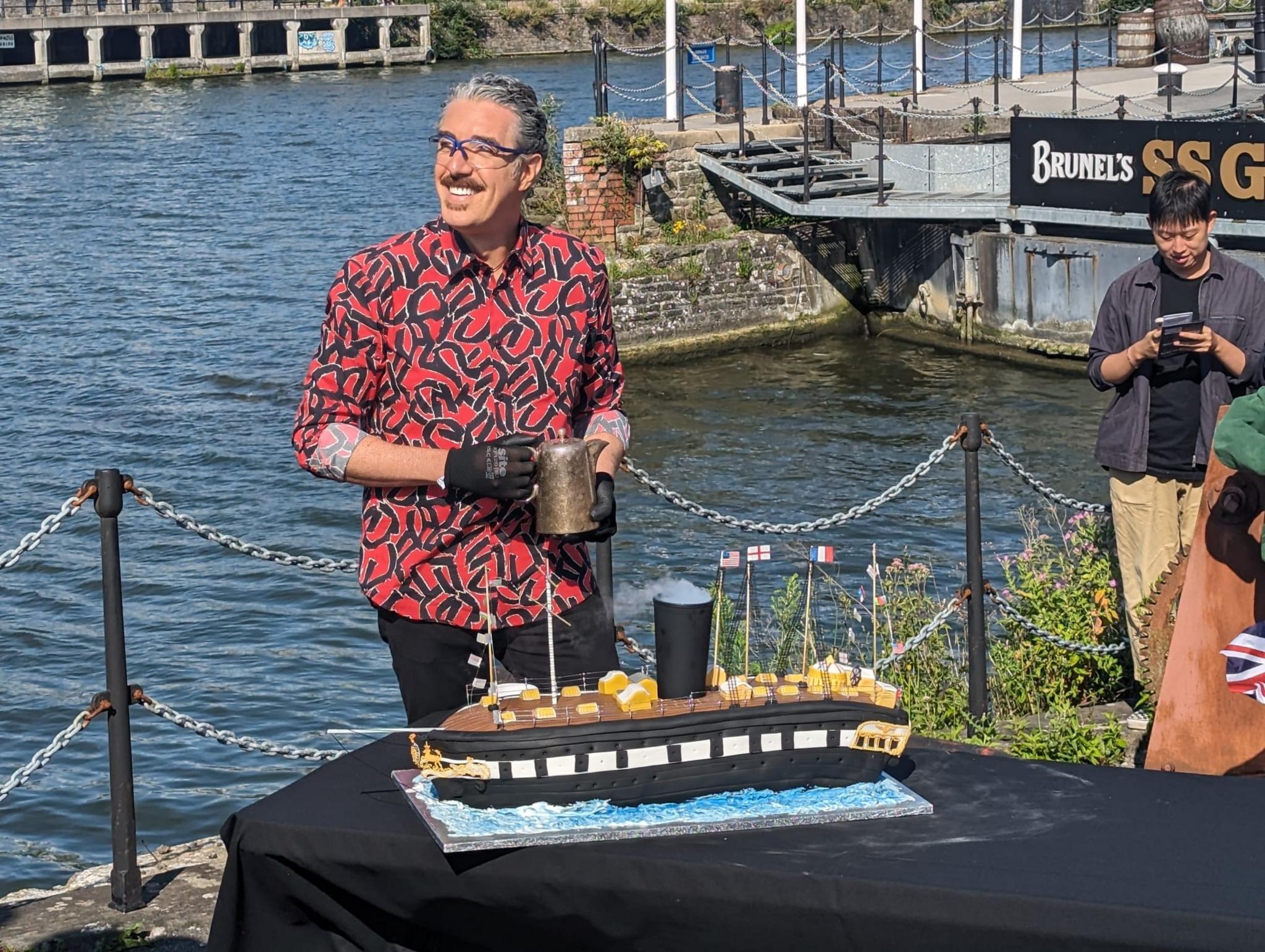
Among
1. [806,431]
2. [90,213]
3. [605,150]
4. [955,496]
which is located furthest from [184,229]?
[955,496]

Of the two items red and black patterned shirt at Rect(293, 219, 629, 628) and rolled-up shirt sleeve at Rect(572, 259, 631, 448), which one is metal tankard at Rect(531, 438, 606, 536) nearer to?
red and black patterned shirt at Rect(293, 219, 629, 628)

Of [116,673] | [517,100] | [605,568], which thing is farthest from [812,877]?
[605,568]

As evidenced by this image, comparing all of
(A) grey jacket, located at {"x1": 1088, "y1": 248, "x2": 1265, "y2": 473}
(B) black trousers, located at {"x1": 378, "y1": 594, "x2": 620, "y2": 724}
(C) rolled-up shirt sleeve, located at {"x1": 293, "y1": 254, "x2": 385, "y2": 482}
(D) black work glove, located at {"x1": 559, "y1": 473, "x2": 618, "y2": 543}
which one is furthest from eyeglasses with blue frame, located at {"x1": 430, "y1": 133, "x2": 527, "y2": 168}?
(A) grey jacket, located at {"x1": 1088, "y1": 248, "x2": 1265, "y2": 473}

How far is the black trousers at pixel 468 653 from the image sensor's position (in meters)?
3.69

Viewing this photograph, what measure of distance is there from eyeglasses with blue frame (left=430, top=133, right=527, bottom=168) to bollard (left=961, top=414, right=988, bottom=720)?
2854 mm

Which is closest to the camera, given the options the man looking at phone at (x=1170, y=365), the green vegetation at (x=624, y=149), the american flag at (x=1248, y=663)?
the american flag at (x=1248, y=663)

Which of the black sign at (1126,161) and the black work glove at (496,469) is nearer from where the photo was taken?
the black work glove at (496,469)

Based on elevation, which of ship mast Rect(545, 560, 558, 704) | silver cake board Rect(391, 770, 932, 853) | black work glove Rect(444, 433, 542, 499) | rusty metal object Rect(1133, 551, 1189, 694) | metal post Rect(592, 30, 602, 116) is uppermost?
metal post Rect(592, 30, 602, 116)

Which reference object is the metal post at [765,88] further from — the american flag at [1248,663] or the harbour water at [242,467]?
the american flag at [1248,663]

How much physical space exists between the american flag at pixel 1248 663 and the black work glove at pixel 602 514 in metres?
1.56

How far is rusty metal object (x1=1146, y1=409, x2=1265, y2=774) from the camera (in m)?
4.57

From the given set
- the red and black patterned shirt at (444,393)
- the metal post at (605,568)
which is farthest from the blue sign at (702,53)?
the red and black patterned shirt at (444,393)

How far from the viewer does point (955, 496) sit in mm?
14102

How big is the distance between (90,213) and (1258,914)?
31.2 m
